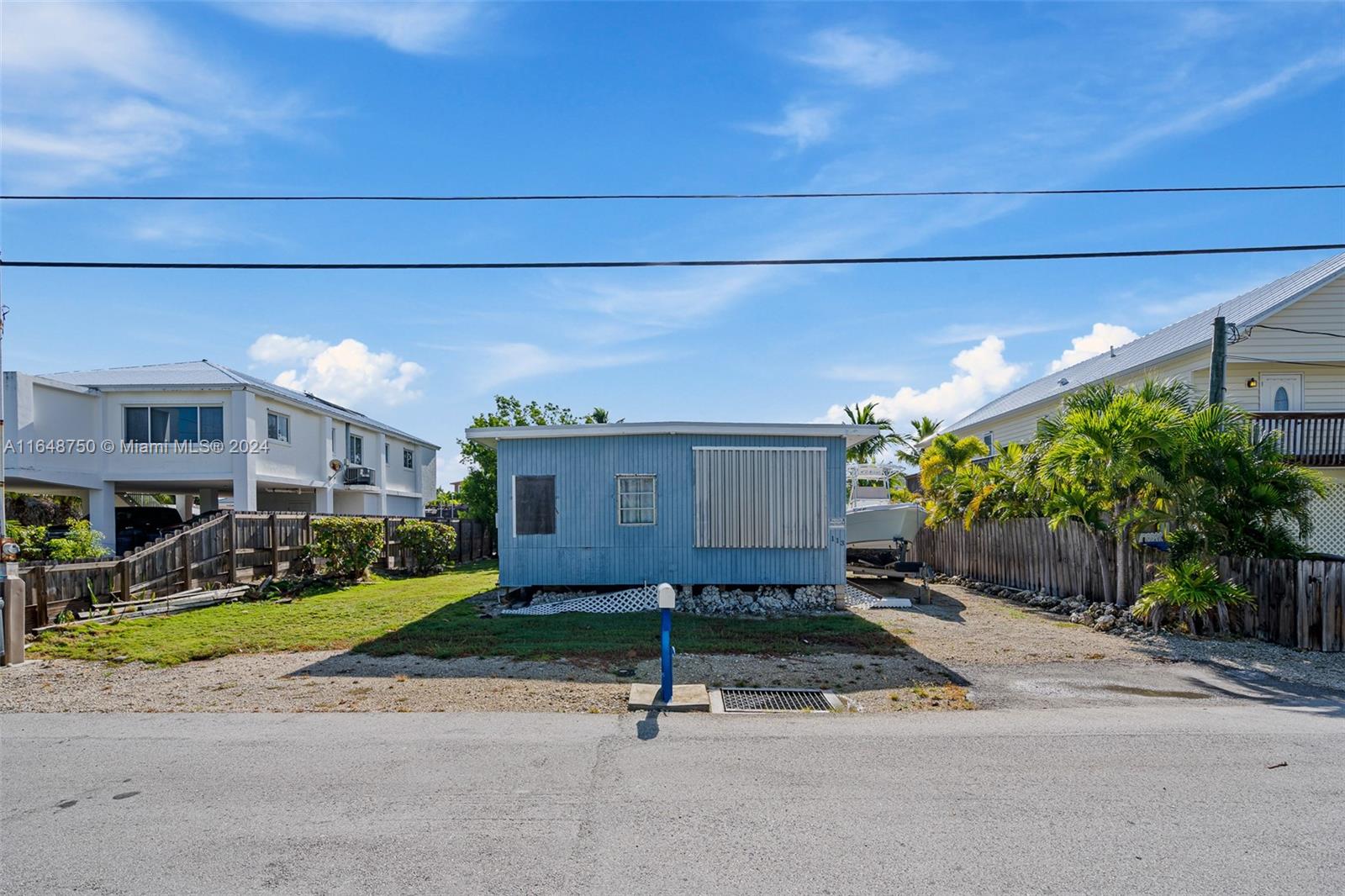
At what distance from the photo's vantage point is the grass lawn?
397 inches

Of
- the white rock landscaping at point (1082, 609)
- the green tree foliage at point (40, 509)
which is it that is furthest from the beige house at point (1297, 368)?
the green tree foliage at point (40, 509)

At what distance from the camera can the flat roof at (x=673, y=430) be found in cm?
1341

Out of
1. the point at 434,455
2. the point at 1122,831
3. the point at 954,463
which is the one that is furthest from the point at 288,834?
the point at 434,455

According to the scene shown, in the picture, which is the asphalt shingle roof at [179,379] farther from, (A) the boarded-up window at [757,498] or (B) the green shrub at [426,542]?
(A) the boarded-up window at [757,498]

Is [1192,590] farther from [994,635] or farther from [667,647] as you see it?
[667,647]

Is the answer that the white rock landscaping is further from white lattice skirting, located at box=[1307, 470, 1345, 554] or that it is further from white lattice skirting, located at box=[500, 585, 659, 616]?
white lattice skirting, located at box=[1307, 470, 1345, 554]

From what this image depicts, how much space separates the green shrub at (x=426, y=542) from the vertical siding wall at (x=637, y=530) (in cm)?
845

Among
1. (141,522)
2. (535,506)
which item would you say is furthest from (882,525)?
(141,522)

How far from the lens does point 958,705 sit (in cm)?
756

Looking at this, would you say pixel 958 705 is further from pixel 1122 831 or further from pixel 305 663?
pixel 305 663

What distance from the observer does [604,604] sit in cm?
1347

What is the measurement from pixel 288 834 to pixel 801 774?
3225 millimetres

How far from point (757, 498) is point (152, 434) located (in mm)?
19018

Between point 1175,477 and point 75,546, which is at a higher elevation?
point 1175,477
